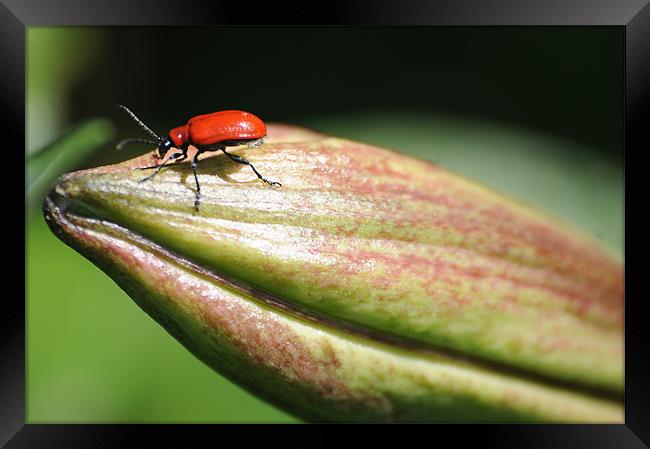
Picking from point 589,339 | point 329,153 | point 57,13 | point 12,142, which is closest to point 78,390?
point 12,142

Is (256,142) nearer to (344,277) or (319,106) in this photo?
(344,277)

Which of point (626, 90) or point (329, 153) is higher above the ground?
point (626, 90)

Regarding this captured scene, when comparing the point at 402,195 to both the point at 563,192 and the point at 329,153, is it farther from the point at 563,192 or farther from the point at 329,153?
the point at 563,192

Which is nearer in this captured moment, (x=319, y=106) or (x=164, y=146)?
(x=164, y=146)

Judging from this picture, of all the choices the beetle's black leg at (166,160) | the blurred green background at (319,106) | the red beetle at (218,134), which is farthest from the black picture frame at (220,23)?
the blurred green background at (319,106)

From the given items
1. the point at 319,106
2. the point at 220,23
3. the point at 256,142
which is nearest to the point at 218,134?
the point at 256,142

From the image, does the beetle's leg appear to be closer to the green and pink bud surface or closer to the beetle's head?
the green and pink bud surface

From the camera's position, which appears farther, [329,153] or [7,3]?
[7,3]
